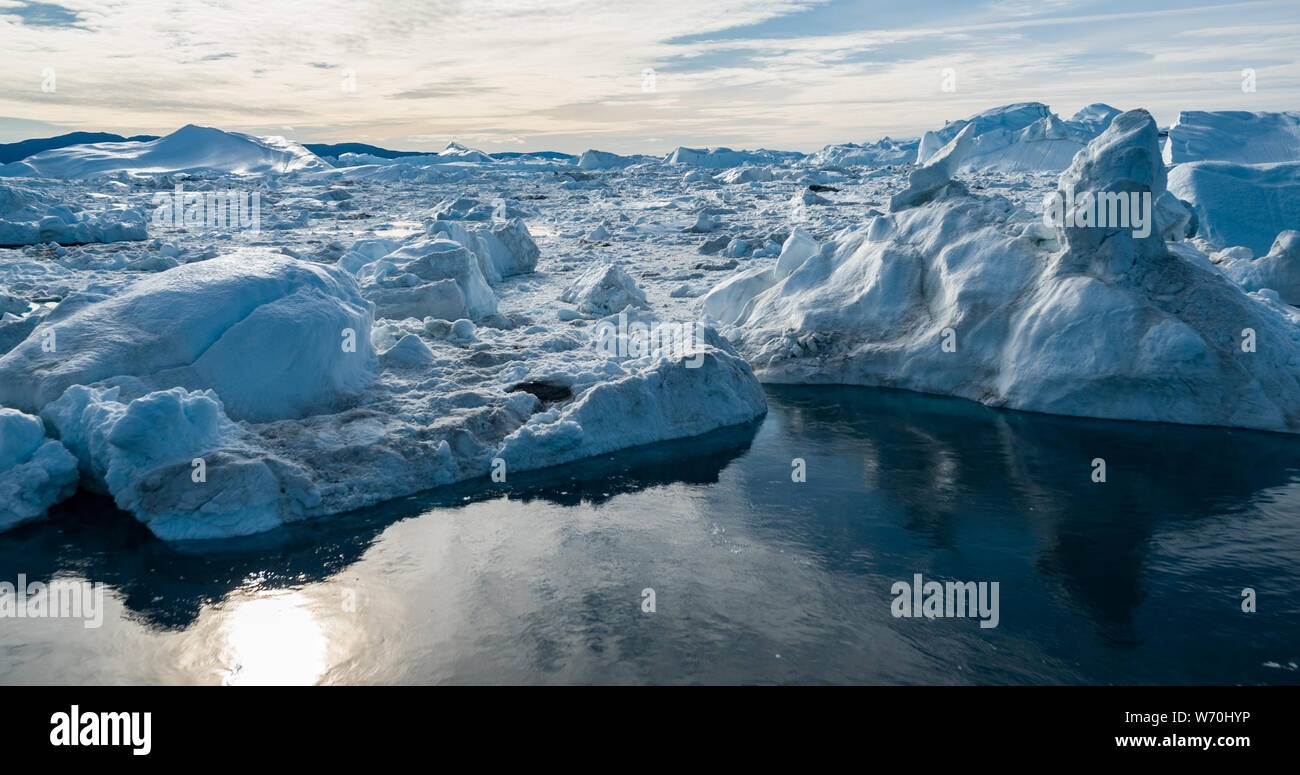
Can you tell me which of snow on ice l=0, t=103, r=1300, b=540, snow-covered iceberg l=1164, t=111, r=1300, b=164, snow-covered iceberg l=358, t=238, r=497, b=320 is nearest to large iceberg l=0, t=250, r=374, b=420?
snow on ice l=0, t=103, r=1300, b=540

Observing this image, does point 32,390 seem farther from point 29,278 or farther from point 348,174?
point 348,174

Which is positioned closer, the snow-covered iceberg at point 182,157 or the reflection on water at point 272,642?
the reflection on water at point 272,642

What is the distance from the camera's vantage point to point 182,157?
242 feet

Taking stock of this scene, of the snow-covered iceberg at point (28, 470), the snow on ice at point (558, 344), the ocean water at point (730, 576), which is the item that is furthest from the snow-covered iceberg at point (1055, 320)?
the snow-covered iceberg at point (28, 470)

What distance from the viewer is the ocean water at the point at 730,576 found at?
21.1 ft

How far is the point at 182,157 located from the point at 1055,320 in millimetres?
81862

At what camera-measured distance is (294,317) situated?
11.1 metres

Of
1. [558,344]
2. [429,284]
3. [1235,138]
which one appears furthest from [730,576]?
[1235,138]

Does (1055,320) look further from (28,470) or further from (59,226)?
Answer: (59,226)

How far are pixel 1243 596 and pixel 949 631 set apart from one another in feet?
9.67

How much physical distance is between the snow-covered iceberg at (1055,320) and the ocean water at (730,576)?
1202mm

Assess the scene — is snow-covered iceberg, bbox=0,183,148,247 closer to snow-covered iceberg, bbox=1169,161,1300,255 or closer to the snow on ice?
the snow on ice

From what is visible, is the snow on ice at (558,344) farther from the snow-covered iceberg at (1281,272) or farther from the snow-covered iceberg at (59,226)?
the snow-covered iceberg at (59,226)
